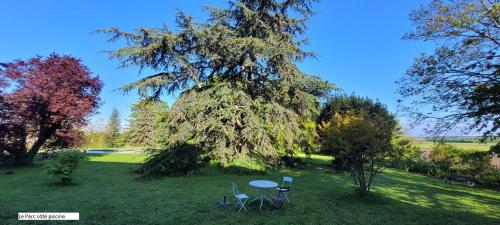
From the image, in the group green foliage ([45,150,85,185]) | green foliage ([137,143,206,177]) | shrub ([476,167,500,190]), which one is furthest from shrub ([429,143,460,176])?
green foliage ([45,150,85,185])

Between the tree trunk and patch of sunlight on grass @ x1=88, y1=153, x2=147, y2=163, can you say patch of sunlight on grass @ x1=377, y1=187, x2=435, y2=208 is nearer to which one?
patch of sunlight on grass @ x1=88, y1=153, x2=147, y2=163

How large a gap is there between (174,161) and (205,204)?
6.33 meters

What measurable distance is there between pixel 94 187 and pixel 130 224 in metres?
5.38

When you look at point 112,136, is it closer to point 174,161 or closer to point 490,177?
point 174,161

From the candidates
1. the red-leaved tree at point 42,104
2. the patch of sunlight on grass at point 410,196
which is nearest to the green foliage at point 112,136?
the red-leaved tree at point 42,104

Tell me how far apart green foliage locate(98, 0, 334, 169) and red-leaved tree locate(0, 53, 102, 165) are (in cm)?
465

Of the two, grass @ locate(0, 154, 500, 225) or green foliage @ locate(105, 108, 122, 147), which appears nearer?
grass @ locate(0, 154, 500, 225)

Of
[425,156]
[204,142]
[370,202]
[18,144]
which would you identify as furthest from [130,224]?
[425,156]

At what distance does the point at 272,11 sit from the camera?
15.9 metres

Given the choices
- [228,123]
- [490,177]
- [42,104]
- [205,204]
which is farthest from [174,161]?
[490,177]

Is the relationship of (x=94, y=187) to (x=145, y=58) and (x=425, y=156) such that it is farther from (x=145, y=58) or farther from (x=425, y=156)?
(x=425, y=156)

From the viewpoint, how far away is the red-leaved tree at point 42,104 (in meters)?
14.4

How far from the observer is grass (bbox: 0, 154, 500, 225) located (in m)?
6.43

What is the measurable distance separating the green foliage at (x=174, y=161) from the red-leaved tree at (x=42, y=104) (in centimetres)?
566
